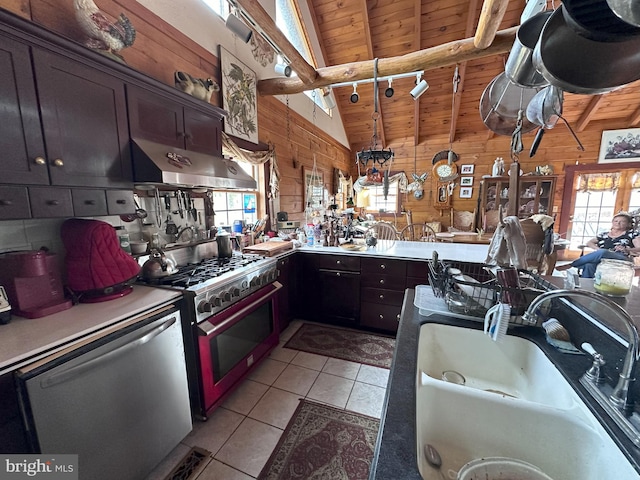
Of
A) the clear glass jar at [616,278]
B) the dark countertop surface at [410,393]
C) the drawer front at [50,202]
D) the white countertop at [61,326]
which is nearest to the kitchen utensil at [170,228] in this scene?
the white countertop at [61,326]

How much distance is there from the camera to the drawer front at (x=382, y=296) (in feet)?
8.31

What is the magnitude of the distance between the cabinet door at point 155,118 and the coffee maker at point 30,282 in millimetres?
779

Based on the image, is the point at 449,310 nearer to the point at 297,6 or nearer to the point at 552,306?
the point at 552,306

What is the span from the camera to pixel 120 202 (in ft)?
4.77

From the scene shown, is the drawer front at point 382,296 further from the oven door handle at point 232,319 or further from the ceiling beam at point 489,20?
the ceiling beam at point 489,20

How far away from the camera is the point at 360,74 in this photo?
268cm

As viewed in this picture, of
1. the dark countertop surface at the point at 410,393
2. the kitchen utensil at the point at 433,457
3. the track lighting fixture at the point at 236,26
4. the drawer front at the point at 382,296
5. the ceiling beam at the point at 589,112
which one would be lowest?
the drawer front at the point at 382,296

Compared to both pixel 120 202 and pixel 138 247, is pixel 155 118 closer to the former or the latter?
pixel 120 202

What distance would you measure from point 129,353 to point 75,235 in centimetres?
70

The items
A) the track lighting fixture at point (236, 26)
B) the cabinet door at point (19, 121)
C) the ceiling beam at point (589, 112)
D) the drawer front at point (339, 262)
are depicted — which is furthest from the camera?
the ceiling beam at point (589, 112)

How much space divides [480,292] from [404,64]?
2.43 metres

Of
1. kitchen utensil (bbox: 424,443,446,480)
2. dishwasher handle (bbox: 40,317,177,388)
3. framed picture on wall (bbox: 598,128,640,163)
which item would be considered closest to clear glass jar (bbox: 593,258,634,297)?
kitchen utensil (bbox: 424,443,446,480)

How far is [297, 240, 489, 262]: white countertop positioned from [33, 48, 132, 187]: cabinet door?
5.72 feet

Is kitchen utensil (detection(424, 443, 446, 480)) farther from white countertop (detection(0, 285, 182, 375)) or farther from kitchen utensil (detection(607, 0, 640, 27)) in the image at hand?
white countertop (detection(0, 285, 182, 375))
